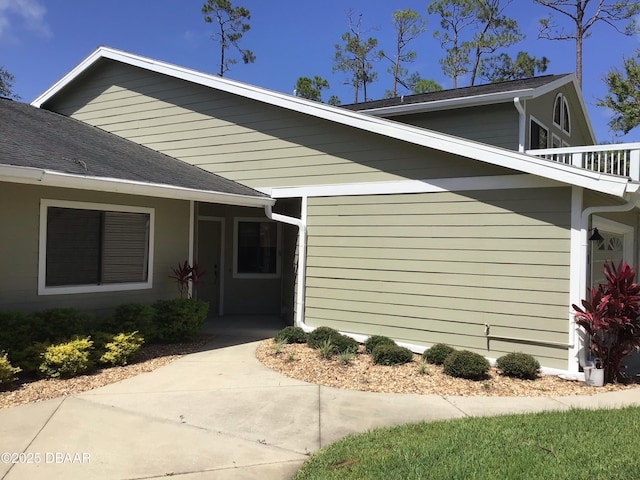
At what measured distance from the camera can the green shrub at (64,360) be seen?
5930 mm

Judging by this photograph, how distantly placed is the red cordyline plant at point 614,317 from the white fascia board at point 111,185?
5557mm

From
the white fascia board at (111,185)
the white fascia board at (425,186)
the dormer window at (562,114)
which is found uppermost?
the dormer window at (562,114)

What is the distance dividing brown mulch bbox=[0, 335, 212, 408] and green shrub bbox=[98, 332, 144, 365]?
113 millimetres

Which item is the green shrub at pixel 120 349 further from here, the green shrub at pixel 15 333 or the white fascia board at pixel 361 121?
the white fascia board at pixel 361 121

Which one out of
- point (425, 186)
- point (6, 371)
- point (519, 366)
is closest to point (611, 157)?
point (425, 186)

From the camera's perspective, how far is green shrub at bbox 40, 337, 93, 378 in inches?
233

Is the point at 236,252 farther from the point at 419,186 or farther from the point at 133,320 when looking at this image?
the point at 419,186

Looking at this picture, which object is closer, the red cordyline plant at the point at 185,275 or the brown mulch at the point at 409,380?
the brown mulch at the point at 409,380

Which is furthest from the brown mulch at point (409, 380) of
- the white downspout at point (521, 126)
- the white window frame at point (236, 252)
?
the white downspout at point (521, 126)

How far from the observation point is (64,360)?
5957 millimetres

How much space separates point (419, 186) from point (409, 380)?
10.1 ft

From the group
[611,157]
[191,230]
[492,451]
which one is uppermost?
[611,157]

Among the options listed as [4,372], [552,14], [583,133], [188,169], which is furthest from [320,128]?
[552,14]

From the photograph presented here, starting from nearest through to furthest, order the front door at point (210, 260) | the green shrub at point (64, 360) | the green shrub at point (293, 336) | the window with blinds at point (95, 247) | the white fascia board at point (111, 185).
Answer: the white fascia board at point (111, 185)
the green shrub at point (64, 360)
the window with blinds at point (95, 247)
the green shrub at point (293, 336)
the front door at point (210, 260)
